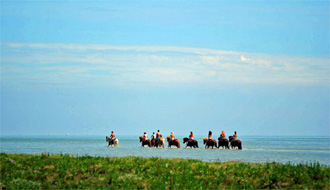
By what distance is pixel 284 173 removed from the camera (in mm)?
18547

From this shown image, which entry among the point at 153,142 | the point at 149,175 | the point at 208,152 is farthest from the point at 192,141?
the point at 149,175

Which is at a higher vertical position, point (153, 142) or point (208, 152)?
point (153, 142)

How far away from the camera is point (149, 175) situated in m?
18.8

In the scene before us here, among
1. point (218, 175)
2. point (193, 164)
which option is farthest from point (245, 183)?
point (193, 164)

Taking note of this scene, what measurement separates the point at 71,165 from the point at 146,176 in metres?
3.78

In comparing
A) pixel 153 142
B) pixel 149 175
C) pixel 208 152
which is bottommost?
pixel 149 175

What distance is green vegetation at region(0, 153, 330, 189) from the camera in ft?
57.0

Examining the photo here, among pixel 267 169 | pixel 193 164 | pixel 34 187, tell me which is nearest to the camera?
pixel 34 187

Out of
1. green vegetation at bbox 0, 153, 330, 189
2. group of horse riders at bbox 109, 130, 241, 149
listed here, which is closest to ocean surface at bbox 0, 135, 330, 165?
group of horse riders at bbox 109, 130, 241, 149

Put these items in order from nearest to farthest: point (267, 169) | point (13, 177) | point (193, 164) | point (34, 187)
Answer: point (34, 187) → point (13, 177) → point (267, 169) → point (193, 164)

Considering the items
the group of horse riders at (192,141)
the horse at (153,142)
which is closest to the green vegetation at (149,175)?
the group of horse riders at (192,141)

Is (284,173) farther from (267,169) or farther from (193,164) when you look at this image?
(193,164)

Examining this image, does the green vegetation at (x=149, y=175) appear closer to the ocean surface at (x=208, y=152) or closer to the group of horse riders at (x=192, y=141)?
the ocean surface at (x=208, y=152)

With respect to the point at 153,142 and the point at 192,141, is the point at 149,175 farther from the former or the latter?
the point at 153,142
